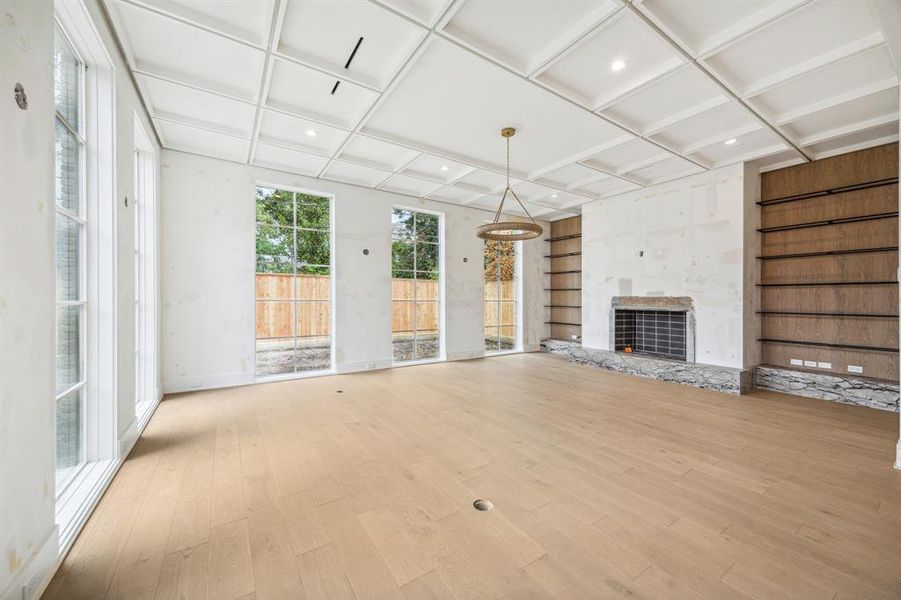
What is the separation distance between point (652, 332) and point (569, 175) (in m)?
3.23

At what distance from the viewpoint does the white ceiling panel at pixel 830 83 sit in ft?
9.50

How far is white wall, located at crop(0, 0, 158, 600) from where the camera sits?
52.4 inches

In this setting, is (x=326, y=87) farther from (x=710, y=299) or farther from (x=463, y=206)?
(x=710, y=299)

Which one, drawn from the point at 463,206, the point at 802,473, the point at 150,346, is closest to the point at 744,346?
the point at 802,473

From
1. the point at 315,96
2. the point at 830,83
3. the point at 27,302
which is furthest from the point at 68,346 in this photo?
the point at 830,83

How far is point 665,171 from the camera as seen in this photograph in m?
5.39

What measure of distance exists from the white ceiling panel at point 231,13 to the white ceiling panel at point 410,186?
10.1 feet

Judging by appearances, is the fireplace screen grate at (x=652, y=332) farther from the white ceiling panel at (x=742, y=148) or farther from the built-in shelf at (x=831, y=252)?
the white ceiling panel at (x=742, y=148)

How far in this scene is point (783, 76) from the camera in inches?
120

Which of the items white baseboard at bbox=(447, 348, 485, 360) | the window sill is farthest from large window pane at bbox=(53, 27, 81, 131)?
white baseboard at bbox=(447, 348, 485, 360)

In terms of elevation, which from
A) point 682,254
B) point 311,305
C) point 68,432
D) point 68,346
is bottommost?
point 68,432

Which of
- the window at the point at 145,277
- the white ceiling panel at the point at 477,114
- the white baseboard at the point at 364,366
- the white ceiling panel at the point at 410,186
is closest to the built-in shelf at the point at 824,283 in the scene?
the white ceiling panel at the point at 477,114

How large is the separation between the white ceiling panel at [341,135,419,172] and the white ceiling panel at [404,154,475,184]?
17cm

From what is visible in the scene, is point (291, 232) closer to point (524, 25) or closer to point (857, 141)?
point (524, 25)
